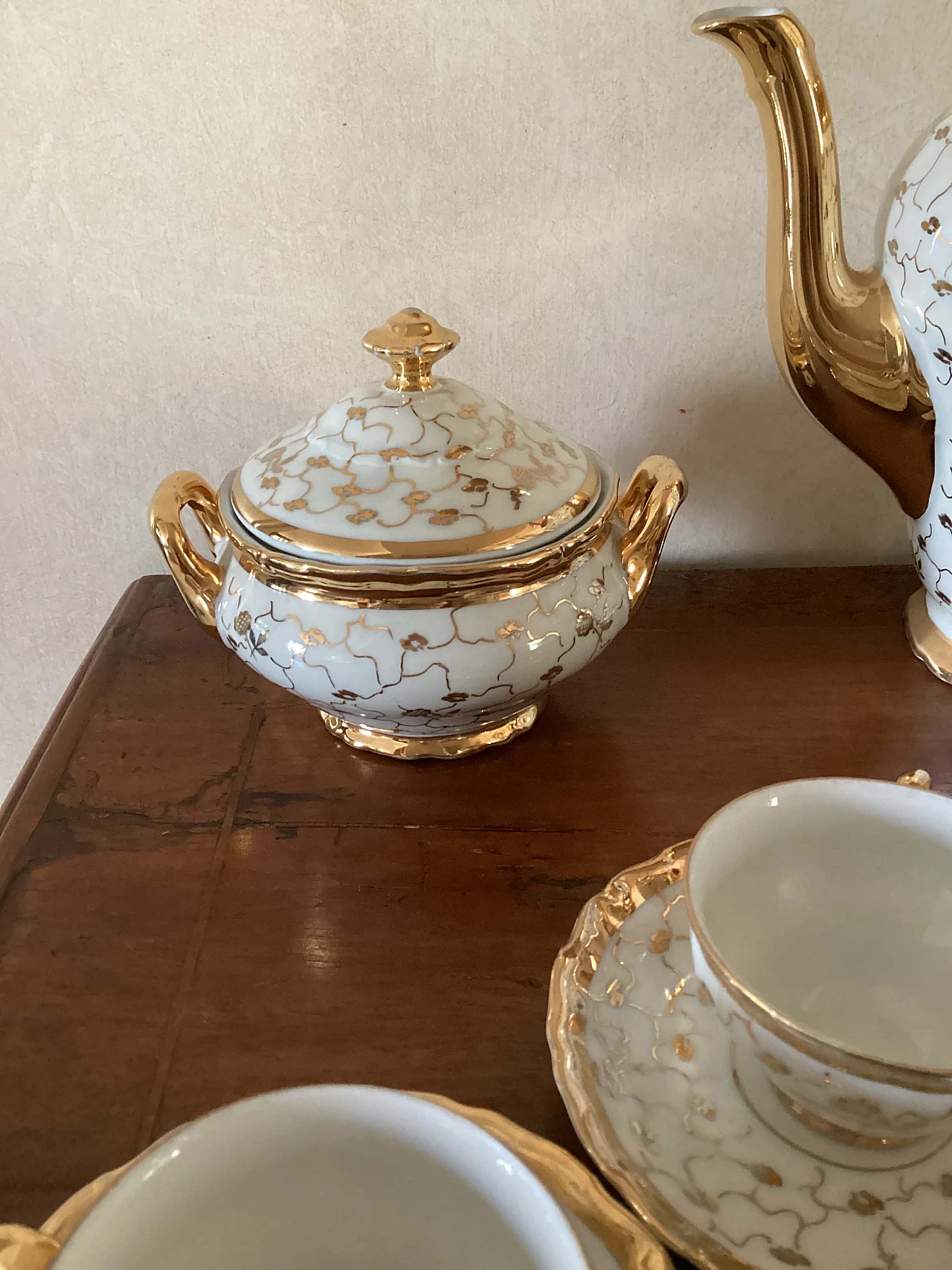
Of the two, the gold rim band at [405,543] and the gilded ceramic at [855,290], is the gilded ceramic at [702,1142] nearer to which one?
the gold rim band at [405,543]

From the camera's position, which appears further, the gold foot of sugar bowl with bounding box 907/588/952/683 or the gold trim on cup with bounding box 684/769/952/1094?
the gold foot of sugar bowl with bounding box 907/588/952/683

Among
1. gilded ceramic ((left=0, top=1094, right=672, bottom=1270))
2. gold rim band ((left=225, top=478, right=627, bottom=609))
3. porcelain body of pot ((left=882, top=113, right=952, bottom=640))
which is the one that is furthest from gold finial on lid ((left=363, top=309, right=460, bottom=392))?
gilded ceramic ((left=0, top=1094, right=672, bottom=1270))

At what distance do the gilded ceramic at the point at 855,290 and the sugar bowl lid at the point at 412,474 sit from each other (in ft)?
0.43

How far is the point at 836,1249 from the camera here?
26 centimetres

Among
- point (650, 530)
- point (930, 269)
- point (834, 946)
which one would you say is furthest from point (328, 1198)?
point (930, 269)

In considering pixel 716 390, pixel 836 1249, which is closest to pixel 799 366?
pixel 716 390

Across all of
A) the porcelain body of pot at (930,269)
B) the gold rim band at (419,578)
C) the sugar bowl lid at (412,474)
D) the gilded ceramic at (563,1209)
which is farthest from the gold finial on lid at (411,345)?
the gilded ceramic at (563,1209)

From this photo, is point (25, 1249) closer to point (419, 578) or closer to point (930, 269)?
point (419, 578)

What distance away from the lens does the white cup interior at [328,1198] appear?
22 cm

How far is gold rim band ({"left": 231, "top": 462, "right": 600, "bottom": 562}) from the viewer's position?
39 centimetres

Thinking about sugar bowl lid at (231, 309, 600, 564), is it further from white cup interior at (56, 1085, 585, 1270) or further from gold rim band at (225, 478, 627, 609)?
white cup interior at (56, 1085, 585, 1270)

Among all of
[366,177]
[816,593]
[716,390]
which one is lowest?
[816,593]

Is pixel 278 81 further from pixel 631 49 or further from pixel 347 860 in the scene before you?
pixel 347 860

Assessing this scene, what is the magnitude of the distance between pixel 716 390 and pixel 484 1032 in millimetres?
432
